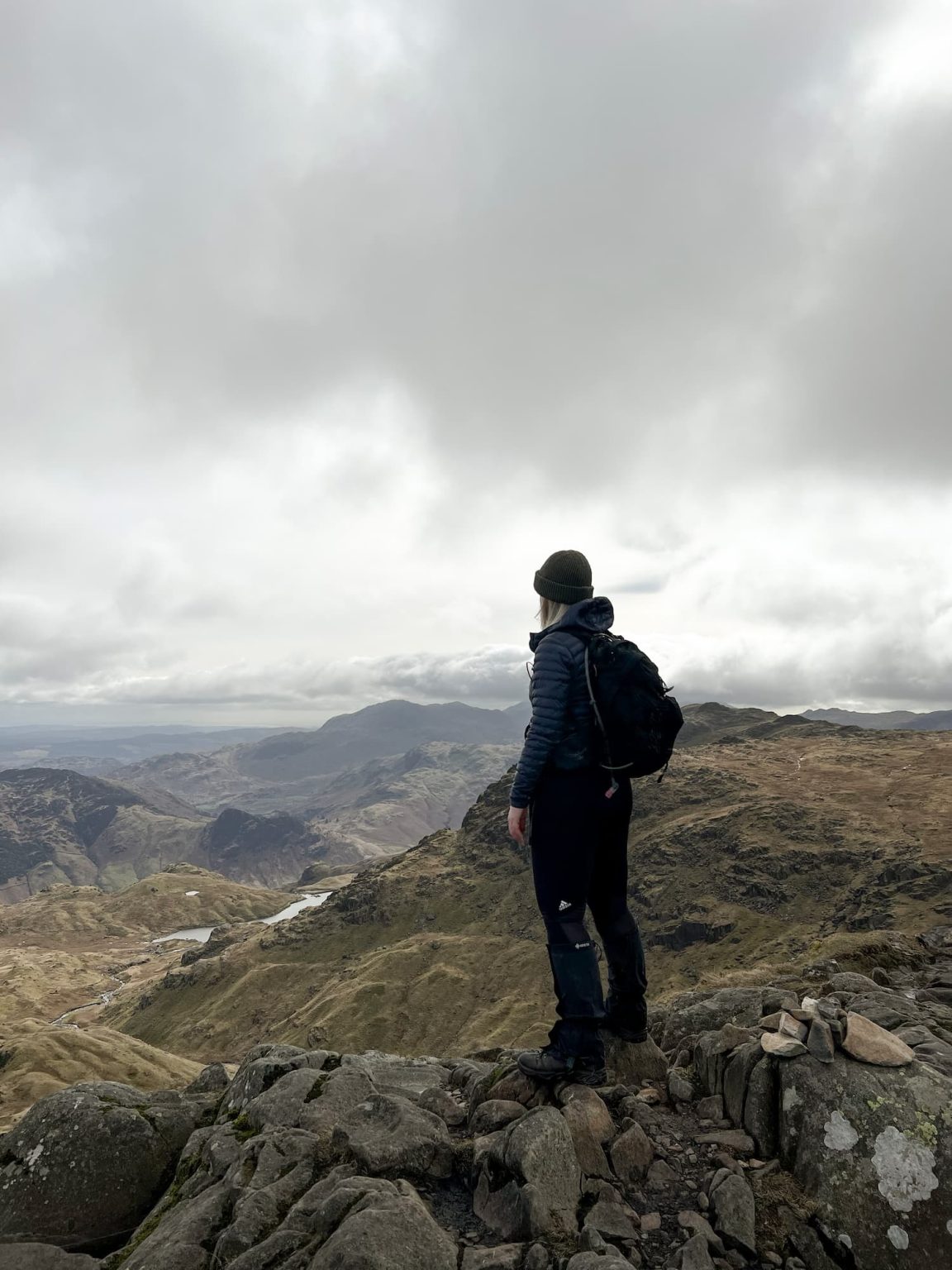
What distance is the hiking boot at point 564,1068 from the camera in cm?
931

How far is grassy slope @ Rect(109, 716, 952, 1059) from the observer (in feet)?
383

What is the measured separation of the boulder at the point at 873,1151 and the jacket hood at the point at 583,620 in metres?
6.58

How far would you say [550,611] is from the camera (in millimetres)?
9922

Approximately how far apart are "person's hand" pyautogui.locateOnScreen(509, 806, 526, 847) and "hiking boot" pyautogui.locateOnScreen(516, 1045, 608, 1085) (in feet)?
10.6

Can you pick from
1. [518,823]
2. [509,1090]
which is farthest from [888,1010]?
[518,823]

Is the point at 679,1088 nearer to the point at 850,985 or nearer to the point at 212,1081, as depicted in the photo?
the point at 850,985

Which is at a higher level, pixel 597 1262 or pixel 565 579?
pixel 565 579

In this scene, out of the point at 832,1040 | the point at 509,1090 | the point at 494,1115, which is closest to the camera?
the point at 832,1040

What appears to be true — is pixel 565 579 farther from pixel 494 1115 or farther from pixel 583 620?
pixel 494 1115

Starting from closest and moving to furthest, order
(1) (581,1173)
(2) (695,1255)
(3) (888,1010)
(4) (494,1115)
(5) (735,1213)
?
(2) (695,1255), (5) (735,1213), (1) (581,1173), (4) (494,1115), (3) (888,1010)

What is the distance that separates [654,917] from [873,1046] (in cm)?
15071

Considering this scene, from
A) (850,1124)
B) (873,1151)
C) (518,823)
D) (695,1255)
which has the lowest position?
(695,1255)

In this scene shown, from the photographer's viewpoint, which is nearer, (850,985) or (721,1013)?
(721,1013)

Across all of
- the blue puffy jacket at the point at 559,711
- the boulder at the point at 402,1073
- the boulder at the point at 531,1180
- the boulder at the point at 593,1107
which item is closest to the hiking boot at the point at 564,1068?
the boulder at the point at 593,1107
